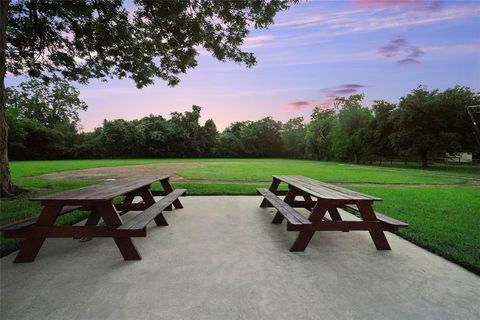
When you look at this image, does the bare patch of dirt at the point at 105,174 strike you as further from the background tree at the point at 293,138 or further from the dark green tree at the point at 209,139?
the background tree at the point at 293,138

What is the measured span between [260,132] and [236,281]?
58895mm

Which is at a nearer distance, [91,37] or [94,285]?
[94,285]

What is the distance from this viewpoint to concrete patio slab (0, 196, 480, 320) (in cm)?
221

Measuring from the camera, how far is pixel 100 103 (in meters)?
25.1

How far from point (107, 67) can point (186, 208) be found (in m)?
7.11

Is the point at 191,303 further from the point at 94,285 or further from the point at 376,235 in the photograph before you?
the point at 376,235

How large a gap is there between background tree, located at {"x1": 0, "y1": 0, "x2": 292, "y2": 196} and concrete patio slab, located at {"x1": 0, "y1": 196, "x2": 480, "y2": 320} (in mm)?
6382

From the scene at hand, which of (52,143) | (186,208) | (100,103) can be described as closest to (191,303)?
(186,208)

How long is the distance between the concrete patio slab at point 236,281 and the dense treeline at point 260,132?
22.7 metres

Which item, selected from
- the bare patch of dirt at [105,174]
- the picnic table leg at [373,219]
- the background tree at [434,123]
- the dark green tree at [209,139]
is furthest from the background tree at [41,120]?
the picnic table leg at [373,219]

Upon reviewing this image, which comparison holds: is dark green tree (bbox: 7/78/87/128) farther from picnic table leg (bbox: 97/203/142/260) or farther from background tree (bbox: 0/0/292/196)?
picnic table leg (bbox: 97/203/142/260)

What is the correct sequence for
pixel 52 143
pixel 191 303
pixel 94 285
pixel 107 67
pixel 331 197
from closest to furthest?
pixel 191 303
pixel 94 285
pixel 331 197
pixel 107 67
pixel 52 143

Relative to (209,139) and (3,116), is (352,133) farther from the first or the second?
(3,116)

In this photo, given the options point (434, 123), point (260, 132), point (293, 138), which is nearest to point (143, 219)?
point (434, 123)
